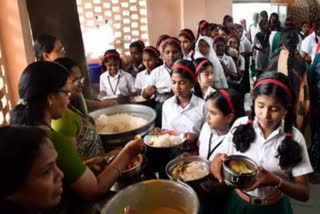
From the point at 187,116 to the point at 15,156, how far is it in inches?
55.2

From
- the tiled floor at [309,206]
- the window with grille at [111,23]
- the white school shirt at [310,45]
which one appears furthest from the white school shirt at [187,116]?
the white school shirt at [310,45]

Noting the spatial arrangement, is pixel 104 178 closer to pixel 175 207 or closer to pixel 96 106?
pixel 175 207

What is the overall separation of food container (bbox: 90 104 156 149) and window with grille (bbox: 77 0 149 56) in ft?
9.01

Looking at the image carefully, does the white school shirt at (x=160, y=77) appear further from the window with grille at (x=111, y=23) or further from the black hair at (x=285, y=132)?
the window with grille at (x=111, y=23)

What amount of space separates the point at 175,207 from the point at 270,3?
8833 mm

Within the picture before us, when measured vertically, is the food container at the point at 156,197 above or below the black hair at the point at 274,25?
below

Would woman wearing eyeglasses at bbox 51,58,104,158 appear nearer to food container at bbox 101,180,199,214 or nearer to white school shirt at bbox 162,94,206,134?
food container at bbox 101,180,199,214

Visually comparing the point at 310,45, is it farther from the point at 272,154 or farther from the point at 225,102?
the point at 272,154

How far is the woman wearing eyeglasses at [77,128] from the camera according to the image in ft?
4.48

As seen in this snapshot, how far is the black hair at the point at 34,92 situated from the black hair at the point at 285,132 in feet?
2.78

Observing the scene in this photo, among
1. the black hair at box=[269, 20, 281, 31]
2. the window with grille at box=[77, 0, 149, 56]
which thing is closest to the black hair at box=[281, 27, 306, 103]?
the window with grille at box=[77, 0, 149, 56]

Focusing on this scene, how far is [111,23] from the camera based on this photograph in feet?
15.5

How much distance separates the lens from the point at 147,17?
4992 mm

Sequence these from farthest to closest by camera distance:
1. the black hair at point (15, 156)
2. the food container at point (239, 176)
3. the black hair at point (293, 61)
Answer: the black hair at point (293, 61)
the food container at point (239, 176)
the black hair at point (15, 156)
